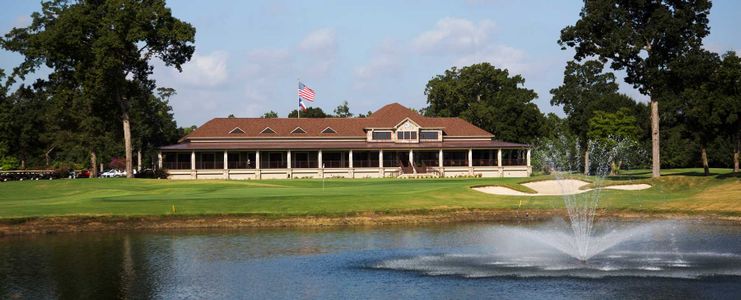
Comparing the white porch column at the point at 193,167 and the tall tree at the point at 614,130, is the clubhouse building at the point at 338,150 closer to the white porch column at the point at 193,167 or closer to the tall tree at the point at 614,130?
the white porch column at the point at 193,167

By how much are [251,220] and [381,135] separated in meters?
56.2

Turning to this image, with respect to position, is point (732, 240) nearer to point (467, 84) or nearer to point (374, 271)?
point (374, 271)

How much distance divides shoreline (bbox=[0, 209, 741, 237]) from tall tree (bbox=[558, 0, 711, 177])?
930 inches

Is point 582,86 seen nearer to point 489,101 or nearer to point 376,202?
point 489,101

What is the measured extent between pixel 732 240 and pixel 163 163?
68012mm

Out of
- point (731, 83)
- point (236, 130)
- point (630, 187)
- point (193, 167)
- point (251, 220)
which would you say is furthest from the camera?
point (236, 130)

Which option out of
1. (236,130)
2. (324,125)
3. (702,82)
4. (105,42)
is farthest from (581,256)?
(324,125)

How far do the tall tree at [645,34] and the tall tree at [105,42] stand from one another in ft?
121

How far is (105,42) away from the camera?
233ft

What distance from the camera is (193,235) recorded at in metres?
36.3

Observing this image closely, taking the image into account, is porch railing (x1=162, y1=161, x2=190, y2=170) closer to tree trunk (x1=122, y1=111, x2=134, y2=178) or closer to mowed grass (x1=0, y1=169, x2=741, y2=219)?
tree trunk (x1=122, y1=111, x2=134, y2=178)

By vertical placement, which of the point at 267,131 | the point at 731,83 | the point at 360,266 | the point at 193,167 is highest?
the point at 731,83

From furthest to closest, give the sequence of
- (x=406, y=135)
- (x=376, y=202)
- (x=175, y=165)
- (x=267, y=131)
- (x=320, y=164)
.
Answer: (x=406, y=135), (x=267, y=131), (x=320, y=164), (x=175, y=165), (x=376, y=202)

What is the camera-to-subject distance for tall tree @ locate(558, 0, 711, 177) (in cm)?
6306
